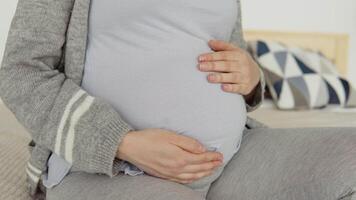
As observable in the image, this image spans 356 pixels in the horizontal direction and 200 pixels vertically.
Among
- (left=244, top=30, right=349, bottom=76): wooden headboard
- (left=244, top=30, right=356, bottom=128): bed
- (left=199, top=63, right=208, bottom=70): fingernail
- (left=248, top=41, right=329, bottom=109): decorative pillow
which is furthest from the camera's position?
(left=244, top=30, right=349, bottom=76): wooden headboard

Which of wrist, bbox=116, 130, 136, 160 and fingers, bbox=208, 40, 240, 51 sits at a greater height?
fingers, bbox=208, 40, 240, 51

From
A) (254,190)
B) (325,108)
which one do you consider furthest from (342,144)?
(325,108)

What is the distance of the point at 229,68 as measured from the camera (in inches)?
31.9

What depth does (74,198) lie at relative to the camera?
666 millimetres

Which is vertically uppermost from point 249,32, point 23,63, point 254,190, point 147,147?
point 23,63

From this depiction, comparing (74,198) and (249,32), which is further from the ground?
(74,198)

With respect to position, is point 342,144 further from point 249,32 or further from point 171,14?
point 249,32

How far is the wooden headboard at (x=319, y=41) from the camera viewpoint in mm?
2475

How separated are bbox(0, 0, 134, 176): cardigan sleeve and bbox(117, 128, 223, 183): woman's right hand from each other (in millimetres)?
19

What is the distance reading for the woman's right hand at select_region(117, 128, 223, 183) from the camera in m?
0.68

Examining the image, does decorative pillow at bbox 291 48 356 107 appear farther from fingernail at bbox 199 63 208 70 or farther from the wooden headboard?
fingernail at bbox 199 63 208 70

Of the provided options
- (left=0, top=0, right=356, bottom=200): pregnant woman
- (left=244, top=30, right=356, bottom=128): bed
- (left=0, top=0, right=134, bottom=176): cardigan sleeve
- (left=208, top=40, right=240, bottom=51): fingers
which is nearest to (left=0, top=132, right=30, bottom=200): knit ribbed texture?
(left=0, top=0, right=356, bottom=200): pregnant woman

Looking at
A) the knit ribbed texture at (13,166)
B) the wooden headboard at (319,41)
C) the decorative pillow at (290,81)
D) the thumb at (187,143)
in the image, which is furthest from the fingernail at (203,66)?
the wooden headboard at (319,41)

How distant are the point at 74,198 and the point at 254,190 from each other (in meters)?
0.29
